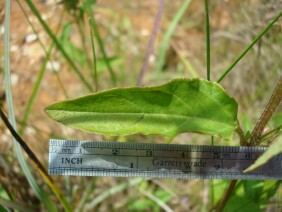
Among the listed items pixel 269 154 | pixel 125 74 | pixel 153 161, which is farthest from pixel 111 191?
pixel 269 154

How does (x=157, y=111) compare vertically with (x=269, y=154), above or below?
above

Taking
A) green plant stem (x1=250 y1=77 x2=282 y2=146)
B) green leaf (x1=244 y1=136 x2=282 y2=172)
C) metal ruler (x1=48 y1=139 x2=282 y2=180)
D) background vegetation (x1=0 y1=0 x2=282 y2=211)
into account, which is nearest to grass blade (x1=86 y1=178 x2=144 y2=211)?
background vegetation (x1=0 y1=0 x2=282 y2=211)

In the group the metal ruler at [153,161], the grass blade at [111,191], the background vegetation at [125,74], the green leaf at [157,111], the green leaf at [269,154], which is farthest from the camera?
the grass blade at [111,191]

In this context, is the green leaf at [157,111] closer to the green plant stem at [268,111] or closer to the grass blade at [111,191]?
the green plant stem at [268,111]

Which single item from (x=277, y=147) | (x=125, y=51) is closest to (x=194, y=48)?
(x=125, y=51)

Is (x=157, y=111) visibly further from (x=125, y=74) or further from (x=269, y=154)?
(x=125, y=74)

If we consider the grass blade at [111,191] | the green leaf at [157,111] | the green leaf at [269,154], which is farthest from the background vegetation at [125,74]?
the green leaf at [269,154]

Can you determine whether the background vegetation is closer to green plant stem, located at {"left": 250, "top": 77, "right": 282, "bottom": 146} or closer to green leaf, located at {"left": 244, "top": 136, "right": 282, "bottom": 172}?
green plant stem, located at {"left": 250, "top": 77, "right": 282, "bottom": 146}

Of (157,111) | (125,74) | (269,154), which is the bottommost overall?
(269,154)
